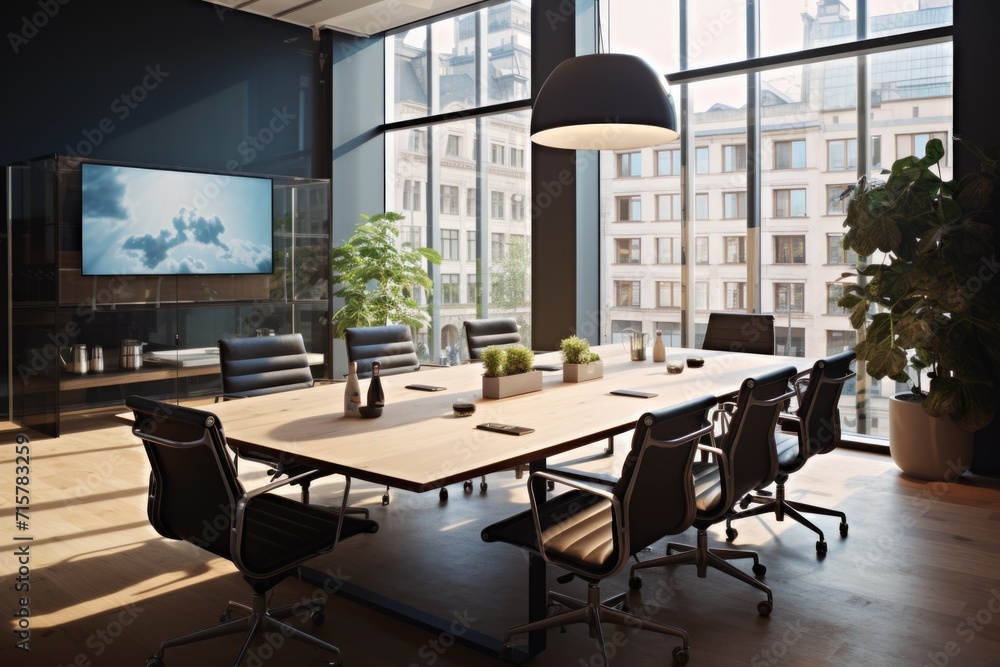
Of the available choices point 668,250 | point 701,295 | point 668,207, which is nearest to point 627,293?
point 668,250

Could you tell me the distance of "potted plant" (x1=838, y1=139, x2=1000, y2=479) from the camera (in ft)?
16.4

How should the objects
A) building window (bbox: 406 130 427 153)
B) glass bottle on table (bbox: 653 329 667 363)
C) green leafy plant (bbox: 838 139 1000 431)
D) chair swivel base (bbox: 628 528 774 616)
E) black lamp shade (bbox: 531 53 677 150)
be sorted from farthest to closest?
building window (bbox: 406 130 427 153), glass bottle on table (bbox: 653 329 667 363), green leafy plant (bbox: 838 139 1000 431), black lamp shade (bbox: 531 53 677 150), chair swivel base (bbox: 628 528 774 616)

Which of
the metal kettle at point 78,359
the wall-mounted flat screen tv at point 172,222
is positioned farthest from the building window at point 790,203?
the metal kettle at point 78,359

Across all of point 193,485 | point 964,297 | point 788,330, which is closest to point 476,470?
point 193,485

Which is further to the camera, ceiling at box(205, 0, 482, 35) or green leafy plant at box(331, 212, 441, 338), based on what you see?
green leafy plant at box(331, 212, 441, 338)

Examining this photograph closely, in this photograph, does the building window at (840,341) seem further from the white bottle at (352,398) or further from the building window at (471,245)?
the white bottle at (352,398)

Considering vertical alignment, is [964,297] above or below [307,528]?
above

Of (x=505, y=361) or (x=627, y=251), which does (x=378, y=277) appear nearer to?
(x=627, y=251)

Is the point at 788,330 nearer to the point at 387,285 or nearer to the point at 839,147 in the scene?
the point at 839,147

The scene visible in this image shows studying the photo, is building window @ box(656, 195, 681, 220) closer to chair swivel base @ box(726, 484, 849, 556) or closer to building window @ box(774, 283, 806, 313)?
building window @ box(774, 283, 806, 313)

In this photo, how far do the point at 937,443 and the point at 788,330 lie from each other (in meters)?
1.59

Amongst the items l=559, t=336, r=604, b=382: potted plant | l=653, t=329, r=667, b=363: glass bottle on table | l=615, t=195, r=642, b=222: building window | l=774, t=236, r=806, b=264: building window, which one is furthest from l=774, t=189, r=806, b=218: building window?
l=559, t=336, r=604, b=382: potted plant

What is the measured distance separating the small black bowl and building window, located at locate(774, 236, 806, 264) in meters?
4.26

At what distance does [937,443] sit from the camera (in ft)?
17.3
